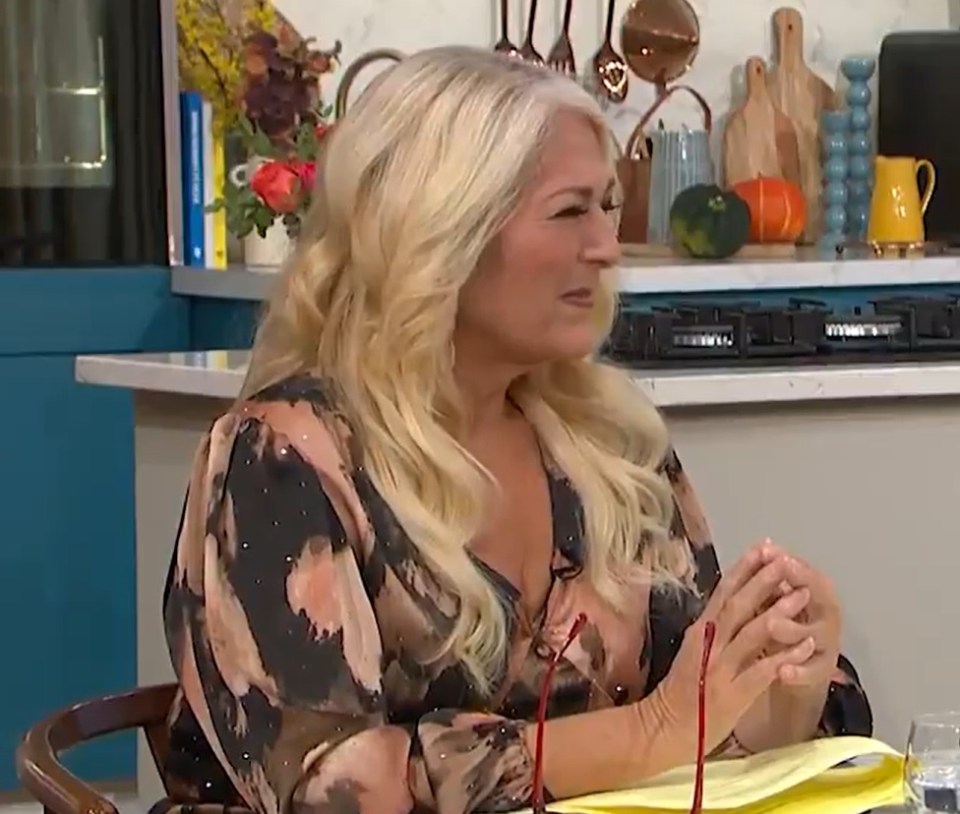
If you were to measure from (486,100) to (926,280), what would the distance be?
1.59 m

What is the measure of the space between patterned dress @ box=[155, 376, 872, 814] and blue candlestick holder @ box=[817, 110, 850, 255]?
2.11 m

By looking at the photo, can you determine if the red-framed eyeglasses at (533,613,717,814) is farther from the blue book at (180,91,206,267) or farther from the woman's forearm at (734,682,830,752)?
the blue book at (180,91,206,267)

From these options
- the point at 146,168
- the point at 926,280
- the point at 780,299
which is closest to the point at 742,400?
the point at 780,299

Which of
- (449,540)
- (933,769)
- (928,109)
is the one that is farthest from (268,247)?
(933,769)

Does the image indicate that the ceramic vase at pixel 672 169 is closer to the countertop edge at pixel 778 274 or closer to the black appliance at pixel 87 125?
the countertop edge at pixel 778 274

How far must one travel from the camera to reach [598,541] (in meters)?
1.70

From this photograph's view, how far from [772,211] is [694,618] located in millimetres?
1741

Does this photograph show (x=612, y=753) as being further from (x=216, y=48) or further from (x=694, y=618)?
(x=216, y=48)

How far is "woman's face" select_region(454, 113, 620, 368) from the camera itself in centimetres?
163

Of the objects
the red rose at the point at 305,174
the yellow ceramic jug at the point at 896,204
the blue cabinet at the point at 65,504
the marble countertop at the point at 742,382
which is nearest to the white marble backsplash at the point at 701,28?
the yellow ceramic jug at the point at 896,204

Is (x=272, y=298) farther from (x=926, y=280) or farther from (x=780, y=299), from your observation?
(x=926, y=280)

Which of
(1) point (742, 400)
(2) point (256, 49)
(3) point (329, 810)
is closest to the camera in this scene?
(3) point (329, 810)

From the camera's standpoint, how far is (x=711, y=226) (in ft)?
9.98

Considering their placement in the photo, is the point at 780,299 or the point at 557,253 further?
the point at 780,299
